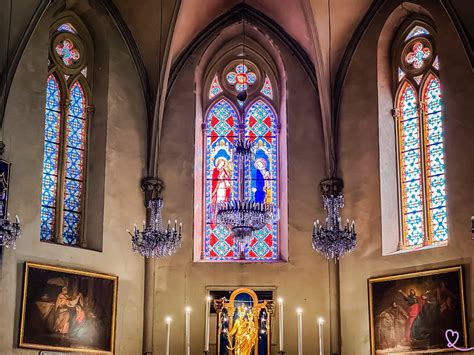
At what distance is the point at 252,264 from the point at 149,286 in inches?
93.5

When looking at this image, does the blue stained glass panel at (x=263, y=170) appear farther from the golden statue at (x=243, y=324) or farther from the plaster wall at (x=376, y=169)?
the plaster wall at (x=376, y=169)

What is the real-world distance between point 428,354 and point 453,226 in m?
2.59

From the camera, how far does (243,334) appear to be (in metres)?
18.9

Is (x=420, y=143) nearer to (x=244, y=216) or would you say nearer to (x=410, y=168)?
(x=410, y=168)

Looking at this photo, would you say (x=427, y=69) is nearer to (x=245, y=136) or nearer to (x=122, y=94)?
(x=245, y=136)

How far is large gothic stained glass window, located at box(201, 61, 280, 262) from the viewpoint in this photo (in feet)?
68.9

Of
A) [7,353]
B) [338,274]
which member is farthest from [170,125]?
[7,353]

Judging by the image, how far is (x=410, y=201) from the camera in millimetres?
19578

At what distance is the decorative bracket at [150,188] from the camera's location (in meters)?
20.3

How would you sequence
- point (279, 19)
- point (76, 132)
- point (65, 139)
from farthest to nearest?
point (279, 19) < point (76, 132) < point (65, 139)

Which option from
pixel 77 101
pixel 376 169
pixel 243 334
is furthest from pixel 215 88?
pixel 243 334

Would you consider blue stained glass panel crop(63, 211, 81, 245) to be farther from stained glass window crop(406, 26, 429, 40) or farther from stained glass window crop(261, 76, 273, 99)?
stained glass window crop(406, 26, 429, 40)

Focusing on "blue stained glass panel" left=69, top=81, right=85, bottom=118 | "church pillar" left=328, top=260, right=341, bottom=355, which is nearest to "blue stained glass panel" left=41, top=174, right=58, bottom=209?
"blue stained glass panel" left=69, top=81, right=85, bottom=118

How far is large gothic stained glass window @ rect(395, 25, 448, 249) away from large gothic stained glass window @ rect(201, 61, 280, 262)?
320cm
